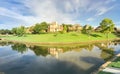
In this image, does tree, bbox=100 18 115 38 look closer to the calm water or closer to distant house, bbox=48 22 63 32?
the calm water

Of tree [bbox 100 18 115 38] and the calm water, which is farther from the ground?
tree [bbox 100 18 115 38]

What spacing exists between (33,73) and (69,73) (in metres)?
6.10

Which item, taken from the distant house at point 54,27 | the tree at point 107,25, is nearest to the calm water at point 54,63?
the tree at point 107,25

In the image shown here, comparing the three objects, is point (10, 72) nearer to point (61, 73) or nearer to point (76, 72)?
point (61, 73)

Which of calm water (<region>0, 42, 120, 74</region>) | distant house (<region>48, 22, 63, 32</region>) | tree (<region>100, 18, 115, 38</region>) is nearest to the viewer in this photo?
calm water (<region>0, 42, 120, 74</region>)

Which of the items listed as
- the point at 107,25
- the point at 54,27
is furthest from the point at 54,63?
the point at 54,27

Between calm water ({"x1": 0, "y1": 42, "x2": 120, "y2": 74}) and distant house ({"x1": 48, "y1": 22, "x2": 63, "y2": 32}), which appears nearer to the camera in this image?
calm water ({"x1": 0, "y1": 42, "x2": 120, "y2": 74})

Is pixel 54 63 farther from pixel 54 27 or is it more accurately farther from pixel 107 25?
pixel 54 27

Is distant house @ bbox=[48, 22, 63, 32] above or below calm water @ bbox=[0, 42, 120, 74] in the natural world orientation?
above

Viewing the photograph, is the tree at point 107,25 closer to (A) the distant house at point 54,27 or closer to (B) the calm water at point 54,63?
(B) the calm water at point 54,63

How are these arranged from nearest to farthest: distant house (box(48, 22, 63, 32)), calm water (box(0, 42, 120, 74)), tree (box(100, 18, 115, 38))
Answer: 1. calm water (box(0, 42, 120, 74))
2. tree (box(100, 18, 115, 38))
3. distant house (box(48, 22, 63, 32))

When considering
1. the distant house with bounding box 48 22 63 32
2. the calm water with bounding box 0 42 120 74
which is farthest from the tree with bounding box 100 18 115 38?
the distant house with bounding box 48 22 63 32

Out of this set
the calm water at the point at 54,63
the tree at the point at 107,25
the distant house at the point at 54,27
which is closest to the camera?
the calm water at the point at 54,63

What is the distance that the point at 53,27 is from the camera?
159m
